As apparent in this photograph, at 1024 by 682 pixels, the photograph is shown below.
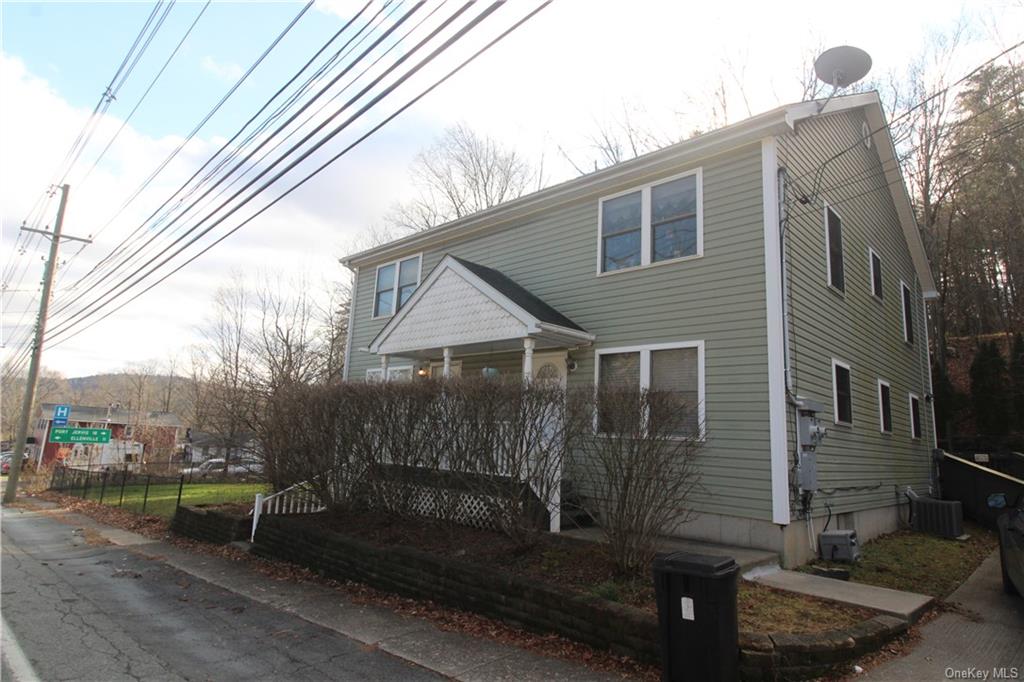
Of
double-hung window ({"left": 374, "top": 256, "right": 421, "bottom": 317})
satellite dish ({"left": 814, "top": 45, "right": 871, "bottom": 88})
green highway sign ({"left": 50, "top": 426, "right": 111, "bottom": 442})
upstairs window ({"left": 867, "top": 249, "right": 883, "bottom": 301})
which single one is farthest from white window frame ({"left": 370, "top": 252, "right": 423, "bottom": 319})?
green highway sign ({"left": 50, "top": 426, "right": 111, "bottom": 442})

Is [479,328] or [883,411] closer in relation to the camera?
[479,328]

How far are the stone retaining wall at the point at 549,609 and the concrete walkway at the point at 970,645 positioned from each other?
9.7 inches

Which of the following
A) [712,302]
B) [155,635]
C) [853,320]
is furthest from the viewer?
[853,320]

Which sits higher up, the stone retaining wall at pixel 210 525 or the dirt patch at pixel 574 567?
the dirt patch at pixel 574 567

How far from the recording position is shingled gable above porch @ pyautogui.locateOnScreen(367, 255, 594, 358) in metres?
9.88

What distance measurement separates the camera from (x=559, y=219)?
11508 millimetres

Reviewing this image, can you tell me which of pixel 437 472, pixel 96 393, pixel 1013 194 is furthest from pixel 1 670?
pixel 96 393

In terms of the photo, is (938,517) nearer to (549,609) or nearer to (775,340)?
(775,340)

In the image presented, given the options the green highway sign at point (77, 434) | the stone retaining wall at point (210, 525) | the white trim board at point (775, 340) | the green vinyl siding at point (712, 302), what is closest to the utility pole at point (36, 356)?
the green highway sign at point (77, 434)

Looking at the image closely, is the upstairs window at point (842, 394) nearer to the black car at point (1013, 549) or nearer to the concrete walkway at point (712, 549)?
the black car at point (1013, 549)

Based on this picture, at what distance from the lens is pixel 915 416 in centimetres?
1441

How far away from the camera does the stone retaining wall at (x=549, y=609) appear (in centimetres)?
432

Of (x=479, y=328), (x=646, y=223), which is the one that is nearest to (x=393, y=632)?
(x=479, y=328)

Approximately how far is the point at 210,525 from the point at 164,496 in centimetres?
866
